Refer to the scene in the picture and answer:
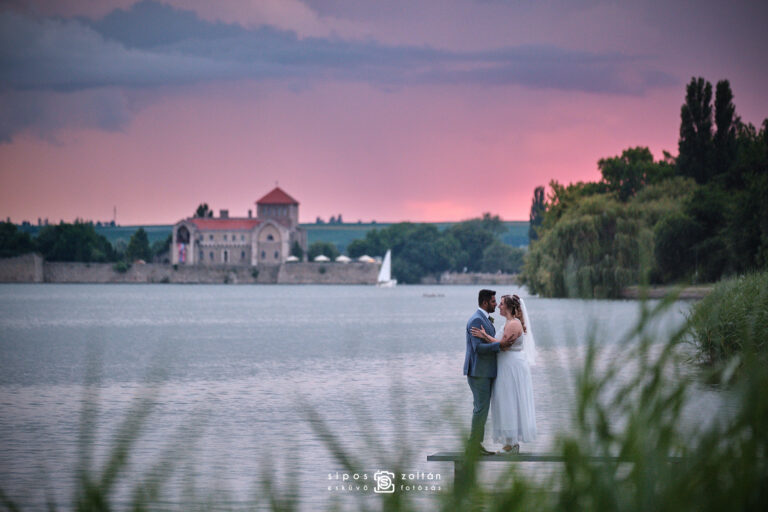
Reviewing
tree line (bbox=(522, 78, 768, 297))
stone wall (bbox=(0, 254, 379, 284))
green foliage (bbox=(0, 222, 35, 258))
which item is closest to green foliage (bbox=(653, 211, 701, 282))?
tree line (bbox=(522, 78, 768, 297))

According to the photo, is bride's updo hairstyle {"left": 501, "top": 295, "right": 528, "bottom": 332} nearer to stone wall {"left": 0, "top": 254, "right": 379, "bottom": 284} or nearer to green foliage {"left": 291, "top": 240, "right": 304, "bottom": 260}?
stone wall {"left": 0, "top": 254, "right": 379, "bottom": 284}

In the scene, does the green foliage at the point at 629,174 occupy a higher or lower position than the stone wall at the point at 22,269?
higher

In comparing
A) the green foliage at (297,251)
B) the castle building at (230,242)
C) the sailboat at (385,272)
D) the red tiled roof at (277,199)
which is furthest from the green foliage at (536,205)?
the red tiled roof at (277,199)

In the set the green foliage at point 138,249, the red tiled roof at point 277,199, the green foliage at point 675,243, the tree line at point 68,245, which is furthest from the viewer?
the red tiled roof at point 277,199

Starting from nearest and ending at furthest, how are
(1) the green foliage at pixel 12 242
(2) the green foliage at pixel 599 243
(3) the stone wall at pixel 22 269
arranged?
(2) the green foliage at pixel 599 243, (1) the green foliage at pixel 12 242, (3) the stone wall at pixel 22 269

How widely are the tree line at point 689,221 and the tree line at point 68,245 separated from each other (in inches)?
3619

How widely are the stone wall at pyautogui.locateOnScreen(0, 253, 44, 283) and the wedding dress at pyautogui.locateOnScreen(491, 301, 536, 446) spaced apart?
135 meters

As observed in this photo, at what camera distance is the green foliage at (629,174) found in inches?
2950

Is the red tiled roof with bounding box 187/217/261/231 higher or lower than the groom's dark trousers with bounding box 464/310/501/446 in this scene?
higher

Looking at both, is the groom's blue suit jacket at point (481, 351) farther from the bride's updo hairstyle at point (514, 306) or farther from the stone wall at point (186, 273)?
the stone wall at point (186, 273)

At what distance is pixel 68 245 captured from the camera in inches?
5561

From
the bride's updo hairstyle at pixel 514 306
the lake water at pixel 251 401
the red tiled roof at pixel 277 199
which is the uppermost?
the red tiled roof at pixel 277 199

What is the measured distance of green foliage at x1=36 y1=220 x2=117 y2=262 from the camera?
5551 inches

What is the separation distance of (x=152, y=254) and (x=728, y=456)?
15146 cm
